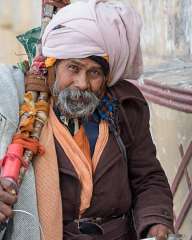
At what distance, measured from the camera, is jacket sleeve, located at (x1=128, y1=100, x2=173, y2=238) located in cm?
286

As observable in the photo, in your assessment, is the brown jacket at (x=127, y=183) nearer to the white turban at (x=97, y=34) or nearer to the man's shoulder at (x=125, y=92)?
the man's shoulder at (x=125, y=92)

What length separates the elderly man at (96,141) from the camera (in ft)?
8.65

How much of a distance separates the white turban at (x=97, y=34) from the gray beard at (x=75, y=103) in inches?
6.4

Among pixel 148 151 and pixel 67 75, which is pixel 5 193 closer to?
pixel 67 75

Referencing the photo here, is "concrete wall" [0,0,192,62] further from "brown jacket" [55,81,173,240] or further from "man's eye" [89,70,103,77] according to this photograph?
"man's eye" [89,70,103,77]

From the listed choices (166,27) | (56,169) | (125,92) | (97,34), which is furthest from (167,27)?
(56,169)

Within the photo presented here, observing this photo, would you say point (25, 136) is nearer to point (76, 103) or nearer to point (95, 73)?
point (76, 103)

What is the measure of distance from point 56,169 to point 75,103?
32cm

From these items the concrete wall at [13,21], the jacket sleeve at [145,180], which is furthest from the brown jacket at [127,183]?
the concrete wall at [13,21]

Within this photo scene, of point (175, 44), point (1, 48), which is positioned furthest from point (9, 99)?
point (1, 48)

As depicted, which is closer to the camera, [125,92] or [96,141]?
[96,141]

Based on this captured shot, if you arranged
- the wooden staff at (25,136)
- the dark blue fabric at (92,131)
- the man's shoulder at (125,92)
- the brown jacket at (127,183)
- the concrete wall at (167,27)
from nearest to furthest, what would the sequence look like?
the wooden staff at (25,136) → the brown jacket at (127,183) → the dark blue fabric at (92,131) → the man's shoulder at (125,92) → the concrete wall at (167,27)

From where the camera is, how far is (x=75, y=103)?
8.92ft

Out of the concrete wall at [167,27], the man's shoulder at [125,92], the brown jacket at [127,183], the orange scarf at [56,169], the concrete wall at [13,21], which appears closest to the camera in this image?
the orange scarf at [56,169]
